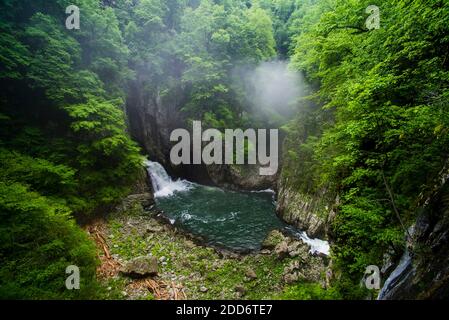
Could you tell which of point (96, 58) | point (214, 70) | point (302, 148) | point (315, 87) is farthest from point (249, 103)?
point (96, 58)

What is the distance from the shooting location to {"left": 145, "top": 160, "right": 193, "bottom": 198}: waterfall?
Answer: 17.7 metres

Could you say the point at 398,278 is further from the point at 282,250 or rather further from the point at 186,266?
the point at 186,266

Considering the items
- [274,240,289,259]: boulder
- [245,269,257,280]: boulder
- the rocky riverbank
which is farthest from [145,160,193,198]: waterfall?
[245,269,257,280]: boulder

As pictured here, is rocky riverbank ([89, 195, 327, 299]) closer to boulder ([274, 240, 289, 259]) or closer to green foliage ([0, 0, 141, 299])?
boulder ([274, 240, 289, 259])

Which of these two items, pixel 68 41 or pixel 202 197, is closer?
pixel 68 41

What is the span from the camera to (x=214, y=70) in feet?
65.2

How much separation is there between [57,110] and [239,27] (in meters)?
15.4

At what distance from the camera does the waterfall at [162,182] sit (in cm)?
1767

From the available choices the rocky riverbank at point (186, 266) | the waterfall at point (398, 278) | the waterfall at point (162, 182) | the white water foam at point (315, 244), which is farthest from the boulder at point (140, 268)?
the waterfall at point (162, 182)

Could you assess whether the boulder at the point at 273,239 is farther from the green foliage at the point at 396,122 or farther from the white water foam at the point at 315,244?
the green foliage at the point at 396,122

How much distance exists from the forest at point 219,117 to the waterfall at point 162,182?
125 centimetres

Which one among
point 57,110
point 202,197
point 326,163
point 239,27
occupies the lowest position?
point 202,197

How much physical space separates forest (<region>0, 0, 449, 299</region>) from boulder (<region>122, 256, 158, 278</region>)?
2.98ft
